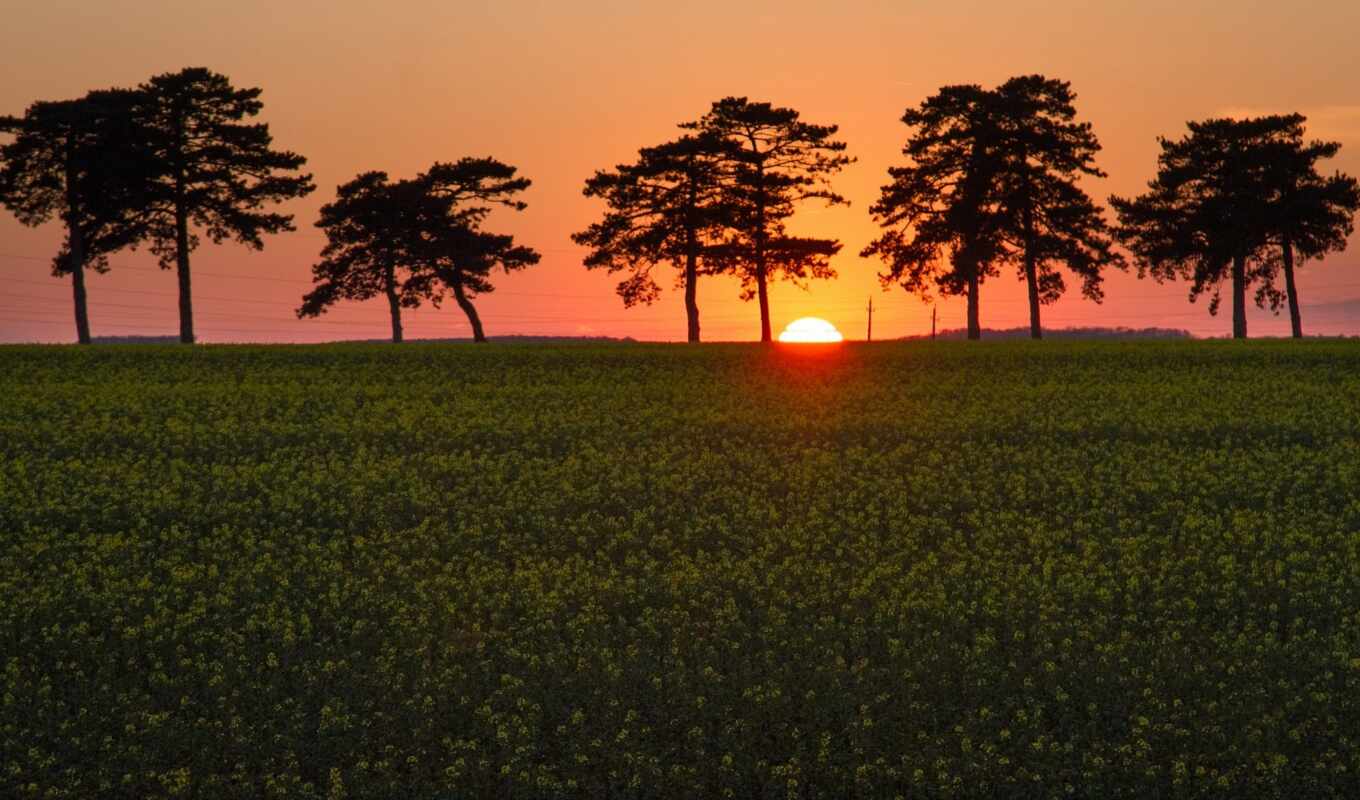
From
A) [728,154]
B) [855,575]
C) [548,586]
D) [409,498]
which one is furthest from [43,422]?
[728,154]

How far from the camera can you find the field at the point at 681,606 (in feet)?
44.3

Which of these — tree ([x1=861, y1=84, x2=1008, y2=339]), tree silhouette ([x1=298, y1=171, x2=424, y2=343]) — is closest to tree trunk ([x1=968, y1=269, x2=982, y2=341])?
tree ([x1=861, y1=84, x2=1008, y2=339])

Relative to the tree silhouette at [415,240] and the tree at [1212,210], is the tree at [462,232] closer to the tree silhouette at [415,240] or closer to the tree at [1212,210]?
the tree silhouette at [415,240]

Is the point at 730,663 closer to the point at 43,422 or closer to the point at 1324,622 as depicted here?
the point at 1324,622

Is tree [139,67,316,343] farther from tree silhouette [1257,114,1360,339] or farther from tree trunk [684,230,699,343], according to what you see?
tree silhouette [1257,114,1360,339]

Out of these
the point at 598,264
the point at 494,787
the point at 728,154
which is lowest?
the point at 494,787

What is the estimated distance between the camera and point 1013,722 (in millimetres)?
14008

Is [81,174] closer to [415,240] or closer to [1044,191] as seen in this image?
[415,240]

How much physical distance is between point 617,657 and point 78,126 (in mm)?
68062

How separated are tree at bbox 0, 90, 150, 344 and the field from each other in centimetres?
4116

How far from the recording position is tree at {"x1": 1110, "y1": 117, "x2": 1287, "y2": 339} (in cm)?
8219

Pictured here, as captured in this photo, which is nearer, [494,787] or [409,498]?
[494,787]

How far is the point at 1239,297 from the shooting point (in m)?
84.0

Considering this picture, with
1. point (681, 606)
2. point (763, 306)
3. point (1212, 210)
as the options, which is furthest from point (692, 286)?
point (681, 606)
